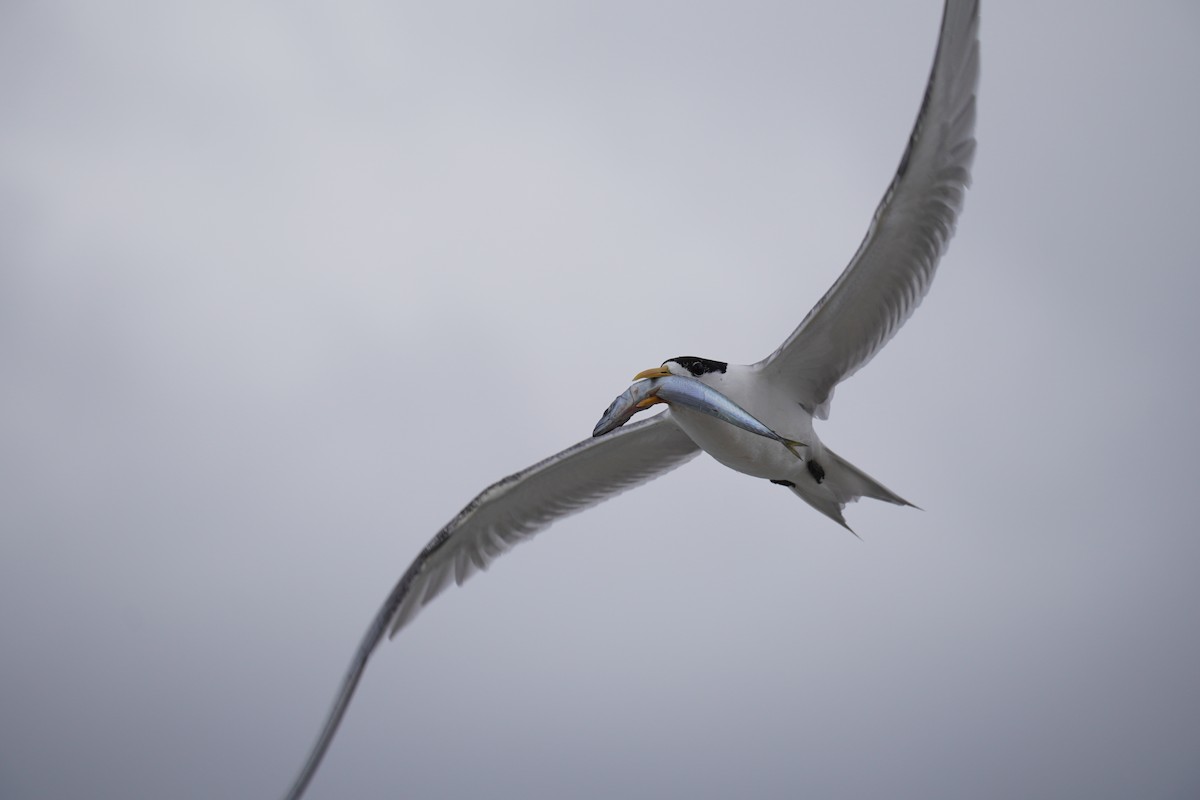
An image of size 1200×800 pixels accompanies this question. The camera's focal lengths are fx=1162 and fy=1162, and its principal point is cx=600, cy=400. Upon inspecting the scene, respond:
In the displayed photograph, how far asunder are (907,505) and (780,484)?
2.53 ft

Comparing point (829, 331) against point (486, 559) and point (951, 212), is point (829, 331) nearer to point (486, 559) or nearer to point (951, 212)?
point (951, 212)

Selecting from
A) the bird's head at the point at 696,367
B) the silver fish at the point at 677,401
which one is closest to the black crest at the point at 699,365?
the bird's head at the point at 696,367

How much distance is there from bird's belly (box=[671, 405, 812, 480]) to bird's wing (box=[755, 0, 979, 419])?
1.27 ft

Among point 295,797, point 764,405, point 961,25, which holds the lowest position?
point 295,797

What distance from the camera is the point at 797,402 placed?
263 inches

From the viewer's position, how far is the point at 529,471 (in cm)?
700

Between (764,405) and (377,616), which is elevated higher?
(764,405)

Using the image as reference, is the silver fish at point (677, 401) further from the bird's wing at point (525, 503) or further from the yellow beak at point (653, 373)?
the bird's wing at point (525, 503)

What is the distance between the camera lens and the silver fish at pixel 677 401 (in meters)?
5.31

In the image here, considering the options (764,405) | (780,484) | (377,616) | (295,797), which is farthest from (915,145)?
(295,797)

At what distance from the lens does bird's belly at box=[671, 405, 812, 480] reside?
6.16 m

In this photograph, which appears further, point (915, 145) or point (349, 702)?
point (349, 702)

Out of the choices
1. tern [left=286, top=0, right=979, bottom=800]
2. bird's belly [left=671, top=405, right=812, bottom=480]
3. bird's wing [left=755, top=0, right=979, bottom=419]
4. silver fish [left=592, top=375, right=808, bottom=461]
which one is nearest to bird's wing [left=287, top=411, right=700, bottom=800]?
tern [left=286, top=0, right=979, bottom=800]

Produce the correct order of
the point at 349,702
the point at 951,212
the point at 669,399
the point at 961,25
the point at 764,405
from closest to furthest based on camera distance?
the point at 961,25
the point at 669,399
the point at 951,212
the point at 764,405
the point at 349,702
